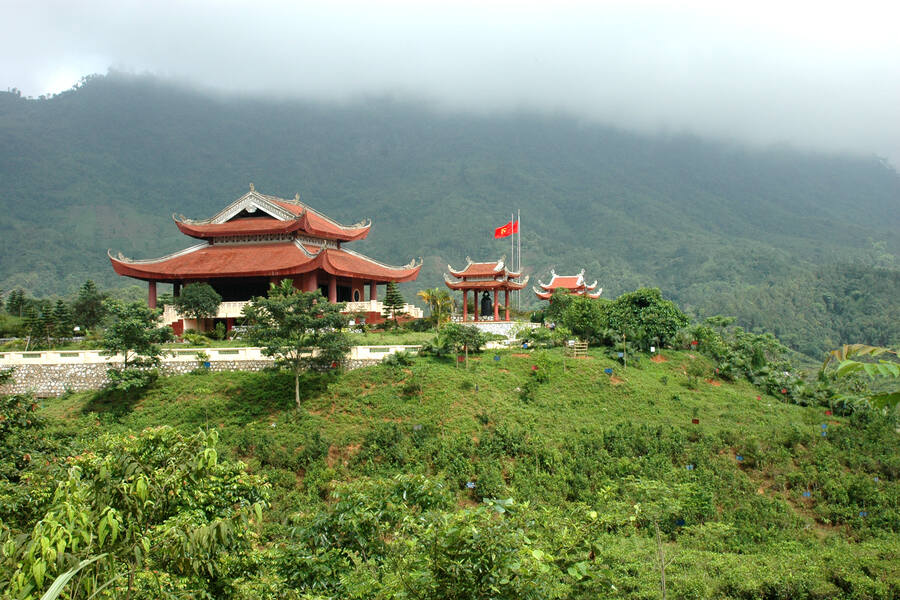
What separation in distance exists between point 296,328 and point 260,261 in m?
13.7

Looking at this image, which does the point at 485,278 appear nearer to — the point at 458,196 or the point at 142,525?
the point at 142,525

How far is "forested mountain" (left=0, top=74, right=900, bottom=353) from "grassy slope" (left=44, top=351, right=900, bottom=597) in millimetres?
55121

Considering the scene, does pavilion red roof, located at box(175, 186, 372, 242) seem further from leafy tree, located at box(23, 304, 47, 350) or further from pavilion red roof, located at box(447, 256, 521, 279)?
leafy tree, located at box(23, 304, 47, 350)

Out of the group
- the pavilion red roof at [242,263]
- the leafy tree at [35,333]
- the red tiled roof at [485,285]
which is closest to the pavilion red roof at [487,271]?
the red tiled roof at [485,285]

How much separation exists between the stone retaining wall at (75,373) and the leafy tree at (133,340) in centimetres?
105

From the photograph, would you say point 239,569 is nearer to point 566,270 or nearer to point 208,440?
point 208,440

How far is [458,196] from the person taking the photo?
147125mm

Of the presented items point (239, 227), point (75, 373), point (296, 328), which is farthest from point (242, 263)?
point (296, 328)

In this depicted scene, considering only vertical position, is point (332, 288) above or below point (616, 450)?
above

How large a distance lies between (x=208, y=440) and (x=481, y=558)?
349 cm

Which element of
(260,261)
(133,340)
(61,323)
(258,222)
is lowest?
(61,323)

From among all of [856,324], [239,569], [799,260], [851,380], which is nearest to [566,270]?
[799,260]

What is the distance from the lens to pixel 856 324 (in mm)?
67500

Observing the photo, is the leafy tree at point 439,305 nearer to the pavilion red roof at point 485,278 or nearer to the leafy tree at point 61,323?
the pavilion red roof at point 485,278
